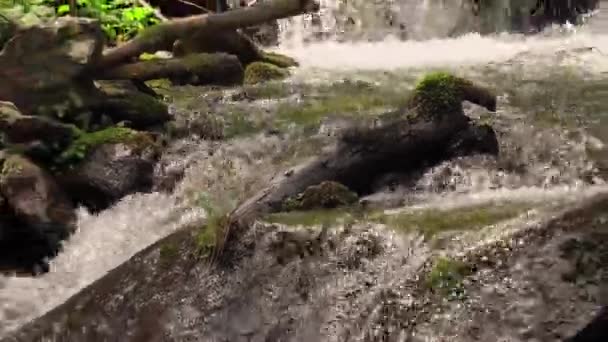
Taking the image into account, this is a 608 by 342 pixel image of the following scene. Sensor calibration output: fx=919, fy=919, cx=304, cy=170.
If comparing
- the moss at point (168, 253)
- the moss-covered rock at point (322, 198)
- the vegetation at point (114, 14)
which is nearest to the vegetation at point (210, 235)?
the moss at point (168, 253)

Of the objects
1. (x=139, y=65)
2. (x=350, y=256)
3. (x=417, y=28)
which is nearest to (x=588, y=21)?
(x=417, y=28)

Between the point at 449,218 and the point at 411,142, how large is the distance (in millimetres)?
1280

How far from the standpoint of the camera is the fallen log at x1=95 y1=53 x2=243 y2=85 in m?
8.13

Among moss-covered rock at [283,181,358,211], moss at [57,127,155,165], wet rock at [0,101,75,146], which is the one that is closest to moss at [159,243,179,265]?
moss-covered rock at [283,181,358,211]

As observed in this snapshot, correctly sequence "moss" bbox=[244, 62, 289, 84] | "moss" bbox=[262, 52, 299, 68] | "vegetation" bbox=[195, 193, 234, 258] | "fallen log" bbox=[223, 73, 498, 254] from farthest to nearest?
"moss" bbox=[262, 52, 299, 68] < "moss" bbox=[244, 62, 289, 84] < "fallen log" bbox=[223, 73, 498, 254] < "vegetation" bbox=[195, 193, 234, 258]

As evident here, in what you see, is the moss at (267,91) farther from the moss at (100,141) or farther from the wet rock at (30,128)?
the wet rock at (30,128)

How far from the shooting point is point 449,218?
4.52m

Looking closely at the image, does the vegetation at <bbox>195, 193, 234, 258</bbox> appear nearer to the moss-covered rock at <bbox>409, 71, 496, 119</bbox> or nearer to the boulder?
the boulder

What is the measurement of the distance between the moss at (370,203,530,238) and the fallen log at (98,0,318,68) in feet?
11.8

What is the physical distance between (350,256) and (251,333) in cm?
59

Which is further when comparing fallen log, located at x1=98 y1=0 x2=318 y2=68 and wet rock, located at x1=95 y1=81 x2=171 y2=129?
fallen log, located at x1=98 y1=0 x2=318 y2=68

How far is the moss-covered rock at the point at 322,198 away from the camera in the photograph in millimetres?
5039

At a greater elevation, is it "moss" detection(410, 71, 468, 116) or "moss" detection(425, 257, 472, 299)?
"moss" detection(410, 71, 468, 116)

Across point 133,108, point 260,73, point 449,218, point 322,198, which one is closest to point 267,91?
point 260,73
